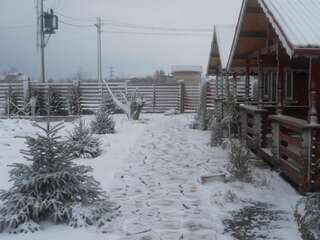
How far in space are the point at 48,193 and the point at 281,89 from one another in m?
4.42

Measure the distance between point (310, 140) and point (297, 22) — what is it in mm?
1491

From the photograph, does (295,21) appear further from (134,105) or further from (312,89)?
(134,105)

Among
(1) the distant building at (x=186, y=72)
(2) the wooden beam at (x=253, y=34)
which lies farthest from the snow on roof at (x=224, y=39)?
(1) the distant building at (x=186, y=72)

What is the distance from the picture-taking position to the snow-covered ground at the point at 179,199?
4254mm

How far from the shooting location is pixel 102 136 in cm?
1141

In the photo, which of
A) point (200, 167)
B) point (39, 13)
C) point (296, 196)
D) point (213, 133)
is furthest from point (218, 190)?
point (39, 13)

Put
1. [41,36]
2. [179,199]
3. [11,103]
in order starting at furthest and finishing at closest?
[41,36] → [11,103] → [179,199]

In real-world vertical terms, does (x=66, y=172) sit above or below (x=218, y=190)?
above

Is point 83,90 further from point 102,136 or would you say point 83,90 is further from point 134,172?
point 134,172

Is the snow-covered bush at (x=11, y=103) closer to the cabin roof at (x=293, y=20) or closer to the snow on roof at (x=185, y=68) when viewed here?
the cabin roof at (x=293, y=20)

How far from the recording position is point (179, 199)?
17.9ft

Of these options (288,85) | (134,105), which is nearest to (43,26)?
(134,105)

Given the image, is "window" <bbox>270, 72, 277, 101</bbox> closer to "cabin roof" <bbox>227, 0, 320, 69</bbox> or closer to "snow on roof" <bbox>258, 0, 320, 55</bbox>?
"cabin roof" <bbox>227, 0, 320, 69</bbox>

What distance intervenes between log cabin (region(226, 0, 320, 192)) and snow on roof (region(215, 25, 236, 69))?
2497 mm
